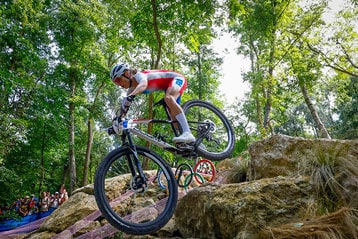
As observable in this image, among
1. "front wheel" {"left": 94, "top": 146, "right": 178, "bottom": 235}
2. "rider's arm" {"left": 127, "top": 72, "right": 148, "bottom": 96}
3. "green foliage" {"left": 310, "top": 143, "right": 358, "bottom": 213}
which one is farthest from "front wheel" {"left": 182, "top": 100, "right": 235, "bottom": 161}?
"green foliage" {"left": 310, "top": 143, "right": 358, "bottom": 213}

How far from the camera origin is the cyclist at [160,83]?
3.42 meters

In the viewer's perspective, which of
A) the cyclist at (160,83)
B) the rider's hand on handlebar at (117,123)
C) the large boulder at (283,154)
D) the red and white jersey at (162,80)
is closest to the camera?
the rider's hand on handlebar at (117,123)

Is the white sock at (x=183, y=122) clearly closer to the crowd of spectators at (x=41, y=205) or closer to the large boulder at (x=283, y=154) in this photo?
the large boulder at (x=283, y=154)

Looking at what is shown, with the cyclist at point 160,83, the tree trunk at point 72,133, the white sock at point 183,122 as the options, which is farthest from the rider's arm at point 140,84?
the tree trunk at point 72,133

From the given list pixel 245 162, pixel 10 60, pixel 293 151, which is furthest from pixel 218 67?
pixel 293 151

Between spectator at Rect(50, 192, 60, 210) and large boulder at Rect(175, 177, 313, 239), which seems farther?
spectator at Rect(50, 192, 60, 210)

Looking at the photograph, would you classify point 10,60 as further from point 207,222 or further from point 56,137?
point 207,222

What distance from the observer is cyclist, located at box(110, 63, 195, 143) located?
3423mm

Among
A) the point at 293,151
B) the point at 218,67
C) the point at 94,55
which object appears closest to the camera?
the point at 293,151

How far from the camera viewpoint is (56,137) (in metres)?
17.0

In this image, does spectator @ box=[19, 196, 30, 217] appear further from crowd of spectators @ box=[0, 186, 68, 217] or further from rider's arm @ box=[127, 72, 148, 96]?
rider's arm @ box=[127, 72, 148, 96]

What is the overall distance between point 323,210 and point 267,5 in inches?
402

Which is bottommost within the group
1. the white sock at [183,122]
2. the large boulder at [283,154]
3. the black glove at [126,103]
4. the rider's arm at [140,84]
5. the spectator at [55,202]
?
the large boulder at [283,154]

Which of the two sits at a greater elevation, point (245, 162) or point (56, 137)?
point (56, 137)
